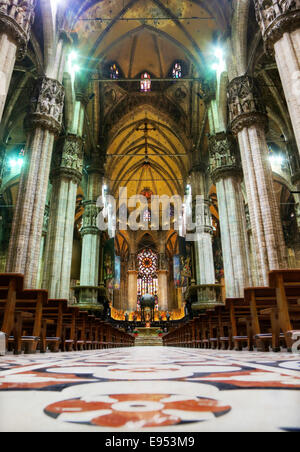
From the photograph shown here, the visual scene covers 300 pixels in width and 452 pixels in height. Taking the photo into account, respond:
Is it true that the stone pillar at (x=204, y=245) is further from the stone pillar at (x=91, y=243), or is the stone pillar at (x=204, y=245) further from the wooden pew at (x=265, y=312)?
the wooden pew at (x=265, y=312)

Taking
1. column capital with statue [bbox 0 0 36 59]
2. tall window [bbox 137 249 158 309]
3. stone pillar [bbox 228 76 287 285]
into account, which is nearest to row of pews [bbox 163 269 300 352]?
stone pillar [bbox 228 76 287 285]

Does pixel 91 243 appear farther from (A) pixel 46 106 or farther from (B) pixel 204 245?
(A) pixel 46 106

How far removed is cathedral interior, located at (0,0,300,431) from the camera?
6.30 ft

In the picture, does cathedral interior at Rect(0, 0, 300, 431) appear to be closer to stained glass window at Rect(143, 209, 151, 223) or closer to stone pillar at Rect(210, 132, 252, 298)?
stone pillar at Rect(210, 132, 252, 298)

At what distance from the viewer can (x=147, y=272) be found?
1401 inches

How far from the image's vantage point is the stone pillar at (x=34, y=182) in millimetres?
8094

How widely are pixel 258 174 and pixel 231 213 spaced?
10.2 feet

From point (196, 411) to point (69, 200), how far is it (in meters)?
11.9

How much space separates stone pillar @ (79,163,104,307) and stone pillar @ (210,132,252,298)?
748cm

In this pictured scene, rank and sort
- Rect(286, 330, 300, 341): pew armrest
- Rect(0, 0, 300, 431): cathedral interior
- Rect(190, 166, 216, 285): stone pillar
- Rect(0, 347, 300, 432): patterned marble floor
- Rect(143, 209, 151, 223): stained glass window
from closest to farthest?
Rect(0, 347, 300, 432): patterned marble floor → Rect(0, 0, 300, 431): cathedral interior → Rect(286, 330, 300, 341): pew armrest → Rect(190, 166, 216, 285): stone pillar → Rect(143, 209, 151, 223): stained glass window

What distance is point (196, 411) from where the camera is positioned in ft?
2.59

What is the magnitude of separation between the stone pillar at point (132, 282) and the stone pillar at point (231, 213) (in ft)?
72.4

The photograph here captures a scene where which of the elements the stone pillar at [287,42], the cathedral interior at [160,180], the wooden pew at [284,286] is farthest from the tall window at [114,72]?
the wooden pew at [284,286]

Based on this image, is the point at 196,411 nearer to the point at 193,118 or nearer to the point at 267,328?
the point at 267,328
